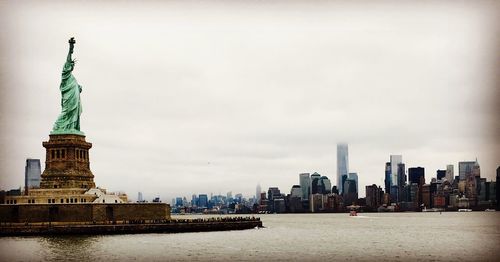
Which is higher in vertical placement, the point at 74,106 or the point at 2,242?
the point at 74,106

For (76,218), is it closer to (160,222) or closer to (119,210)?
(119,210)

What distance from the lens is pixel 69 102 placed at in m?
87.8

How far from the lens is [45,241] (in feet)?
227

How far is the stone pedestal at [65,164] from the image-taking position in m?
83.8

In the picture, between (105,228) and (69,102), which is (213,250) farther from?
(69,102)

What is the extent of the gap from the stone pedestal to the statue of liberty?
59.0 inches

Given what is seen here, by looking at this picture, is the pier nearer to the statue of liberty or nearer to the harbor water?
the harbor water

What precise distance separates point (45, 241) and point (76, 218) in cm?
1099

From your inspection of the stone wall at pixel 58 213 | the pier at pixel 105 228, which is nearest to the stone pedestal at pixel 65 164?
the stone wall at pixel 58 213

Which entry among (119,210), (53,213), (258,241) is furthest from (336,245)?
(53,213)

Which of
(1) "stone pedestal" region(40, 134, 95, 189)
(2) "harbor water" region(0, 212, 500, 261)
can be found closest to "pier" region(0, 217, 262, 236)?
(2) "harbor water" region(0, 212, 500, 261)

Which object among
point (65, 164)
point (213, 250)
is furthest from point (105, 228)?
point (213, 250)

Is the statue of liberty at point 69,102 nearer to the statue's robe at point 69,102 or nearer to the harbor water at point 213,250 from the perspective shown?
the statue's robe at point 69,102

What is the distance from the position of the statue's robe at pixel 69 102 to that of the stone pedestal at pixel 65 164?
178 centimetres
